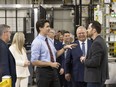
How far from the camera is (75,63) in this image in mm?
5617

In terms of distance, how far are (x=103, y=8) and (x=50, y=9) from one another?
44.6 ft

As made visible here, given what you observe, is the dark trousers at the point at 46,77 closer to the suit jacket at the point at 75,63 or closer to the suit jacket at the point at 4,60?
the suit jacket at the point at 75,63

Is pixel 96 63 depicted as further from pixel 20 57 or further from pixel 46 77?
pixel 20 57

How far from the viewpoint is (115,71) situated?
6.07m

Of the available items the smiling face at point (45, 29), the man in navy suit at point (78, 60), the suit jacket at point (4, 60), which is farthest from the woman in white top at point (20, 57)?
the suit jacket at point (4, 60)

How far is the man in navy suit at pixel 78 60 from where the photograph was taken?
557 centimetres

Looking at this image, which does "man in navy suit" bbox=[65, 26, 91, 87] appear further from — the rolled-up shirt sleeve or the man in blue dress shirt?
the rolled-up shirt sleeve

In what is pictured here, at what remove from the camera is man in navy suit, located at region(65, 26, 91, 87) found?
557cm

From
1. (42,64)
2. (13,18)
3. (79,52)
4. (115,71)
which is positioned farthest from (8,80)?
(13,18)

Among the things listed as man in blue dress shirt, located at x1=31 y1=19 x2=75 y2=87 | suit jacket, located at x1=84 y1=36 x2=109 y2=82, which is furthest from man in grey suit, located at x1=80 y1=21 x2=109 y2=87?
man in blue dress shirt, located at x1=31 y1=19 x2=75 y2=87

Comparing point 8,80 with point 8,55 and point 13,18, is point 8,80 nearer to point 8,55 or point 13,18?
point 8,55

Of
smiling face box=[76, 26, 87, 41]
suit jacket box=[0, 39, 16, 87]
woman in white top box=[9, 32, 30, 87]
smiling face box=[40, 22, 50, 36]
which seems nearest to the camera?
suit jacket box=[0, 39, 16, 87]

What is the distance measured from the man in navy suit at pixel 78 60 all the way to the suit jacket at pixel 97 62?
0.60m

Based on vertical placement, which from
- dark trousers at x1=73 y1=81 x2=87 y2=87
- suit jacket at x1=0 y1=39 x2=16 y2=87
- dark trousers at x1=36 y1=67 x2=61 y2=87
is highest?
suit jacket at x1=0 y1=39 x2=16 y2=87
